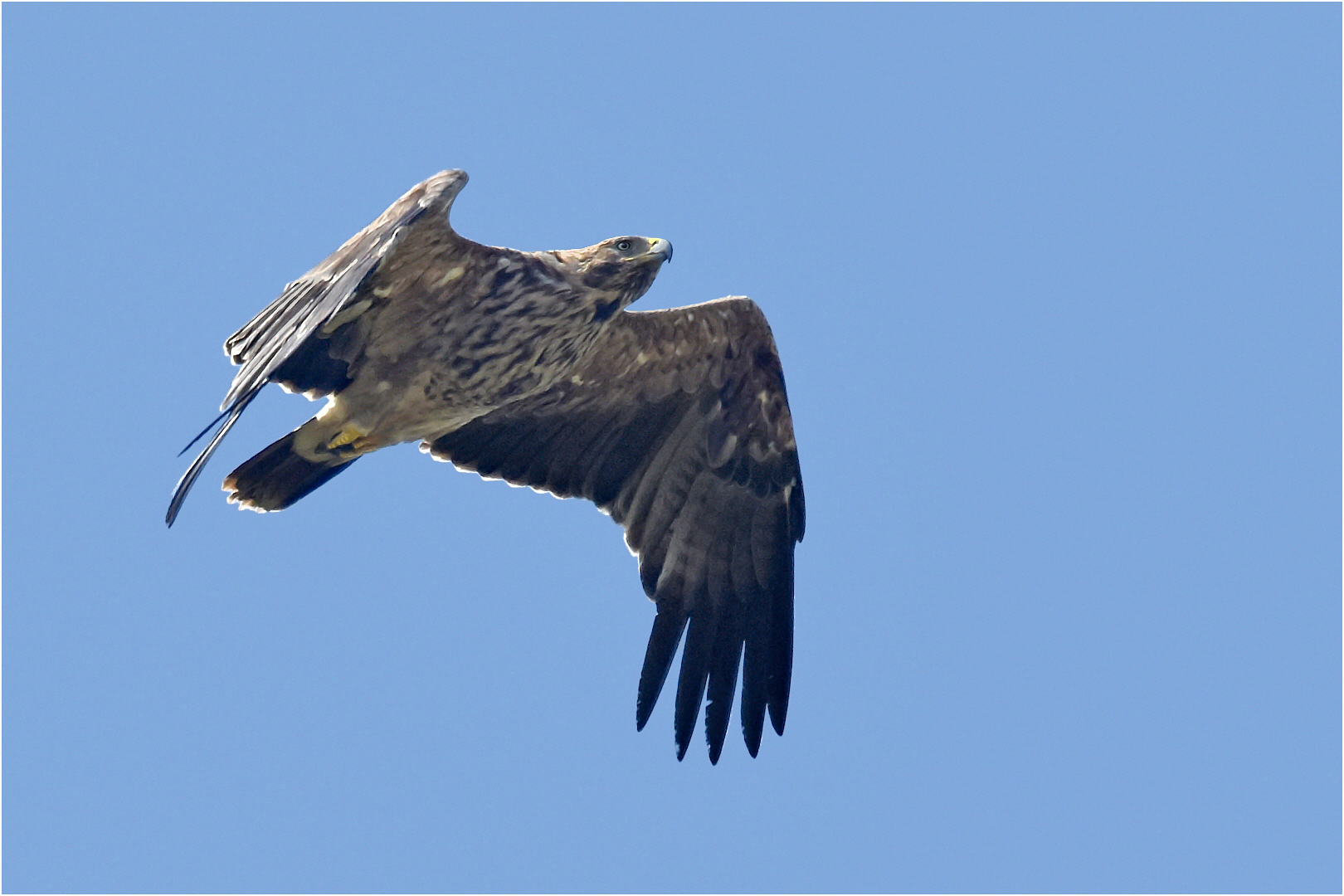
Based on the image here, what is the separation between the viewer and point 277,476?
1247cm

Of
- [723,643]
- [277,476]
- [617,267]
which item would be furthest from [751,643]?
[277,476]

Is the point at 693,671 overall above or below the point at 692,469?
below

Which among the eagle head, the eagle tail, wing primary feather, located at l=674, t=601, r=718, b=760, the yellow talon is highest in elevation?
the eagle head

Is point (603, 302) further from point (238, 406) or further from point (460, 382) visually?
point (238, 406)

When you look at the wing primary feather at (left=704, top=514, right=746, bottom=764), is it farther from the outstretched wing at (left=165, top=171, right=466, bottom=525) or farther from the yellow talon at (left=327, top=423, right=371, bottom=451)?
the outstretched wing at (left=165, top=171, right=466, bottom=525)

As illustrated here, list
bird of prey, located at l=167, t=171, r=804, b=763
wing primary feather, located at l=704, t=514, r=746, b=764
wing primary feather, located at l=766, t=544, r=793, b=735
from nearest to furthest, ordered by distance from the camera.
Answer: bird of prey, located at l=167, t=171, r=804, b=763 < wing primary feather, located at l=704, t=514, r=746, b=764 < wing primary feather, located at l=766, t=544, r=793, b=735

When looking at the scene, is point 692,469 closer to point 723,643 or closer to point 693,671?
point 723,643

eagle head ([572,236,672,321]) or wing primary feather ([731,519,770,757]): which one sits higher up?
eagle head ([572,236,672,321])

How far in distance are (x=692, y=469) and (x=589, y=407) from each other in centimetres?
85

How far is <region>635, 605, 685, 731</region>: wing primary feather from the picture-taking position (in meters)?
12.8

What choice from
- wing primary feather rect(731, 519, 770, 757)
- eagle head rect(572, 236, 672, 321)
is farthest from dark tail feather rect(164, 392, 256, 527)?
wing primary feather rect(731, 519, 770, 757)

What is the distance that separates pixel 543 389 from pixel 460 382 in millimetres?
740

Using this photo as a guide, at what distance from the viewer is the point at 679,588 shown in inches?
520

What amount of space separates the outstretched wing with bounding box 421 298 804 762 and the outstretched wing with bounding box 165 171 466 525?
78.0 inches
